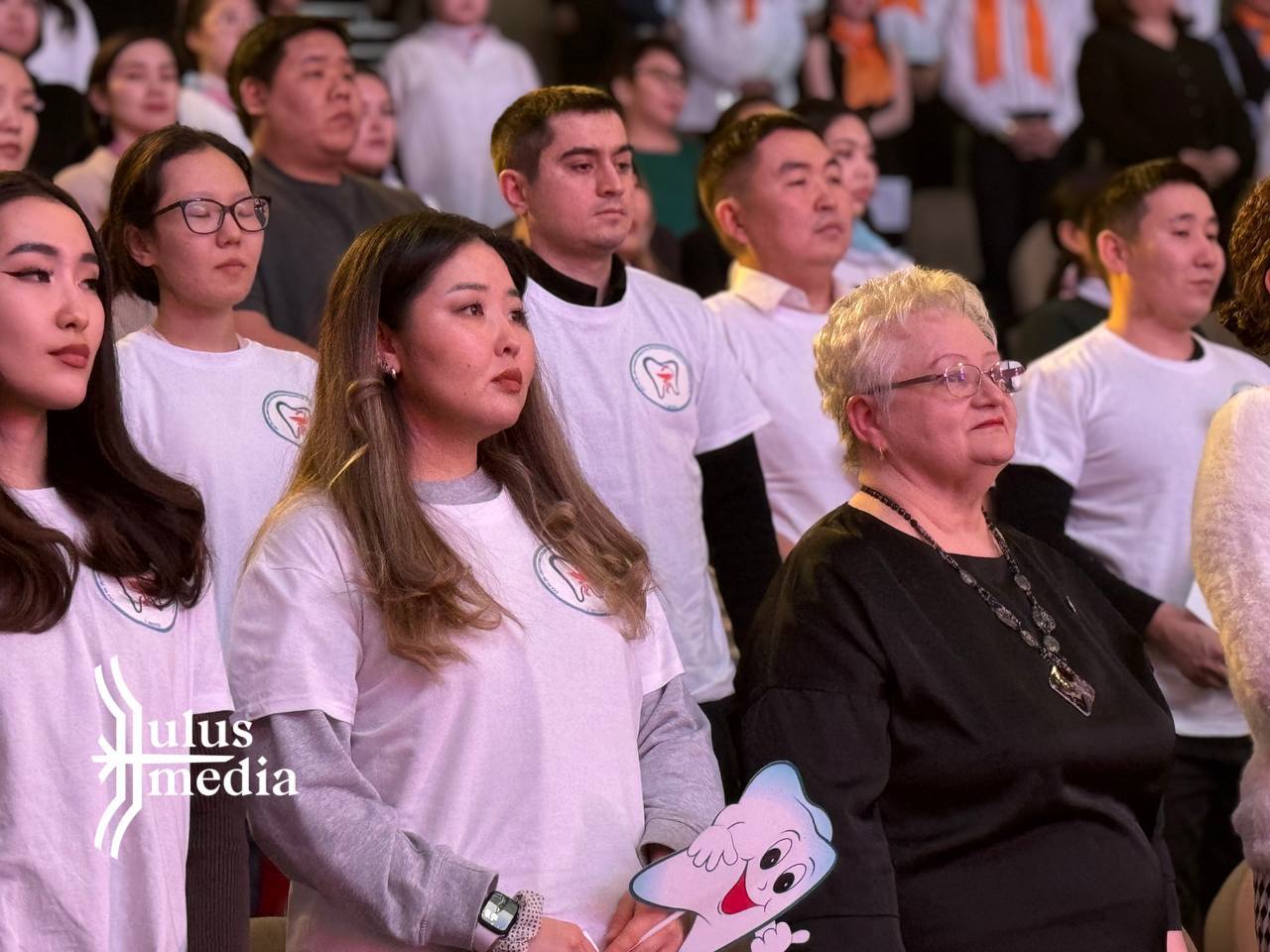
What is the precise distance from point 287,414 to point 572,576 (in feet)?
2.72

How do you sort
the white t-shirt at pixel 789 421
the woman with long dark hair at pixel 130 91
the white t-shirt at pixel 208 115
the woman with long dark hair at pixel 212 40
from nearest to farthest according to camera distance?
the white t-shirt at pixel 789 421 → the woman with long dark hair at pixel 130 91 → the white t-shirt at pixel 208 115 → the woman with long dark hair at pixel 212 40

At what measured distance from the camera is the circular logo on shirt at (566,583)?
94.3 inches

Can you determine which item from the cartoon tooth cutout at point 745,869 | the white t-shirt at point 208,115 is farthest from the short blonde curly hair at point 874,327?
the white t-shirt at point 208,115

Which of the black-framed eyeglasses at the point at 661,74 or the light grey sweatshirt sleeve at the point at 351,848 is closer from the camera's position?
the light grey sweatshirt sleeve at the point at 351,848

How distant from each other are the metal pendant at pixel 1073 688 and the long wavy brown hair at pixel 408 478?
0.55 metres

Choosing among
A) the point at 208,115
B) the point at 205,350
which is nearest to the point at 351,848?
the point at 205,350

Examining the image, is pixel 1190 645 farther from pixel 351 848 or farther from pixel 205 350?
pixel 351 848

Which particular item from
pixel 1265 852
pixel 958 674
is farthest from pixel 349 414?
pixel 1265 852

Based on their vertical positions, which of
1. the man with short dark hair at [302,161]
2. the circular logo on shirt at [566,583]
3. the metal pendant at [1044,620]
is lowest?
the metal pendant at [1044,620]

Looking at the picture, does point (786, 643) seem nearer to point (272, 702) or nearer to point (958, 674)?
point (958, 674)

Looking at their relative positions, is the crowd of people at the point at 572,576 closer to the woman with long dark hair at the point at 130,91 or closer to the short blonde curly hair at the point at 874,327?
the short blonde curly hair at the point at 874,327

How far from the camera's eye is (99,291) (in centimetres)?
A: 244

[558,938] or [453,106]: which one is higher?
[453,106]

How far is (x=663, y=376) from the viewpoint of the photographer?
335 centimetres
